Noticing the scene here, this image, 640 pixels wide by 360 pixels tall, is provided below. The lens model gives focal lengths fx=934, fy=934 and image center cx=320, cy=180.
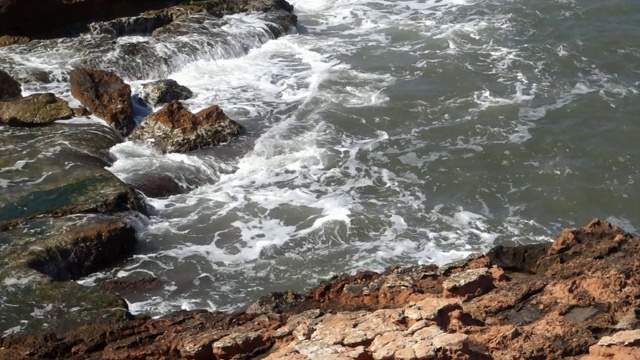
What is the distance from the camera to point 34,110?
20500 mm

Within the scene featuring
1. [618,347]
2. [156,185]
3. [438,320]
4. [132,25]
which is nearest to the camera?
[618,347]

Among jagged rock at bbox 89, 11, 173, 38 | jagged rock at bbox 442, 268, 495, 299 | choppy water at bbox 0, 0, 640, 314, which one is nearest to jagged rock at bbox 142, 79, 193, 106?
choppy water at bbox 0, 0, 640, 314

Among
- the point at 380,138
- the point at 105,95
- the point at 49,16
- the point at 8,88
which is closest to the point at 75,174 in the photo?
the point at 105,95

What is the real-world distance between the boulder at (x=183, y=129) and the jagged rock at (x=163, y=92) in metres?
1.61

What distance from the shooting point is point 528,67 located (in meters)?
24.1

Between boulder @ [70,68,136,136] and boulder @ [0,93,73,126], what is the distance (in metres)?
0.66

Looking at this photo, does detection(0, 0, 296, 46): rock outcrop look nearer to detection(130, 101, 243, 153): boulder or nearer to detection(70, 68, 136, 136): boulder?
detection(70, 68, 136, 136): boulder

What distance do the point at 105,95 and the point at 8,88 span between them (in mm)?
2323

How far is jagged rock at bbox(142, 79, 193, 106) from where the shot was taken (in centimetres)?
2216

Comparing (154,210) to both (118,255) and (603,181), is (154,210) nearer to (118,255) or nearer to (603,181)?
(118,255)

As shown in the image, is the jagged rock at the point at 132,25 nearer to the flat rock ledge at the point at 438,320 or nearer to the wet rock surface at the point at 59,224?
the wet rock surface at the point at 59,224

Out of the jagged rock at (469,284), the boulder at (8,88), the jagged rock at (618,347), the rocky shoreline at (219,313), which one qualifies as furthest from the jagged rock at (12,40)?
the jagged rock at (618,347)

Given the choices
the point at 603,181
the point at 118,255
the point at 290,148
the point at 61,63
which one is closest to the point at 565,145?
the point at 603,181

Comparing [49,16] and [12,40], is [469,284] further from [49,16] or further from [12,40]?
[49,16]
